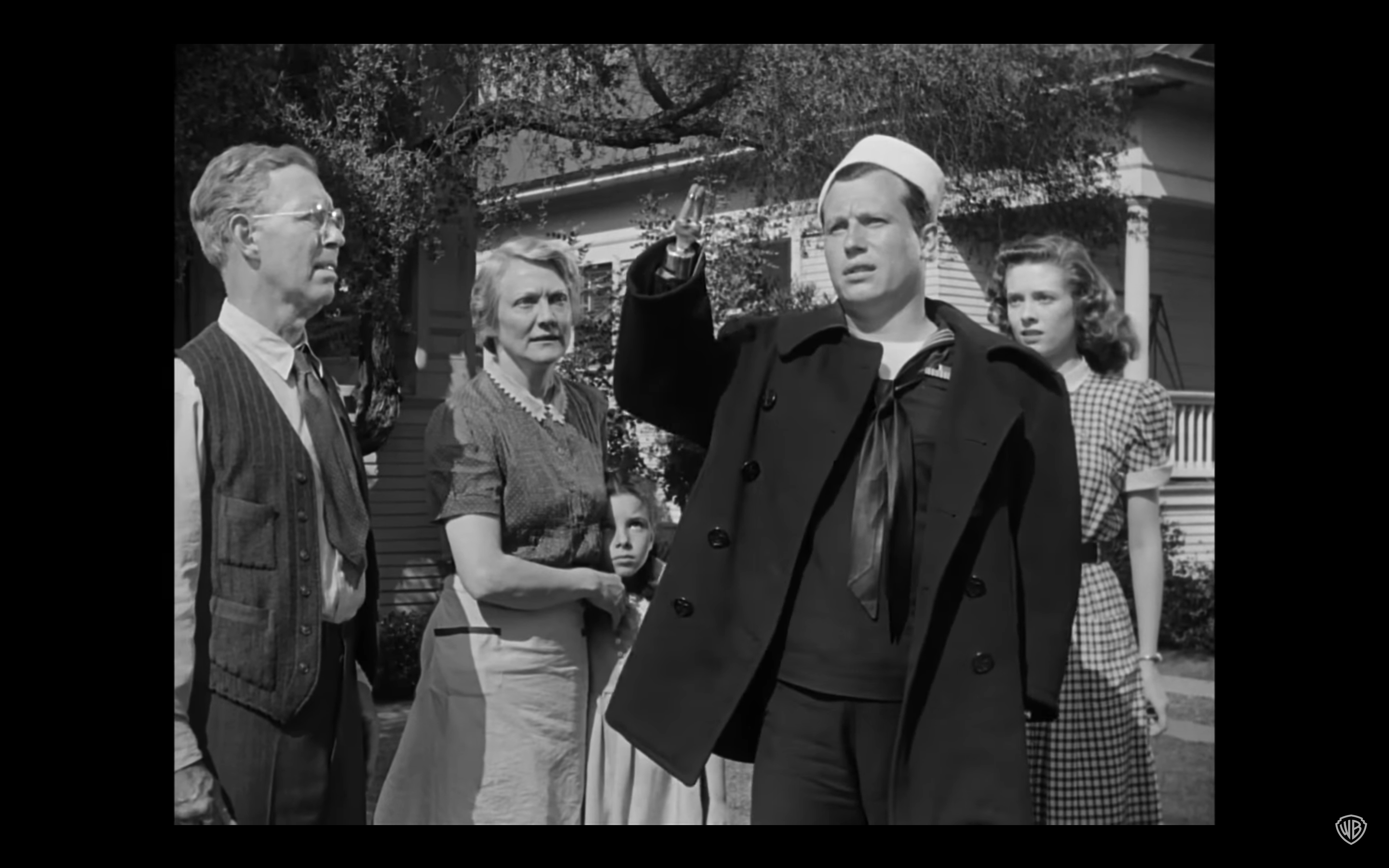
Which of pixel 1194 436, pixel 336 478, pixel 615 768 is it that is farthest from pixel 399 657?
pixel 1194 436

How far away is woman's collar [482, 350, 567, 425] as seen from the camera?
13.3 feet

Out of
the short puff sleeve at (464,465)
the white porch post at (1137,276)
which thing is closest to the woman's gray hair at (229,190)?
the short puff sleeve at (464,465)

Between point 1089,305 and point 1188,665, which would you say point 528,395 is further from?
point 1188,665

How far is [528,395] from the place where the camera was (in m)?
4.07

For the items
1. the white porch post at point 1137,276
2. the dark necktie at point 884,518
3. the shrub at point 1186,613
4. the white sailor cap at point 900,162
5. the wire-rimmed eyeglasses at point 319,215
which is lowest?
the shrub at point 1186,613

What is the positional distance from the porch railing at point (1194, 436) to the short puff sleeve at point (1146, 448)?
10.4 m

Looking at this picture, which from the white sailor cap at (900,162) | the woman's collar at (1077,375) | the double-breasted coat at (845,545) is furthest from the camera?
the woman's collar at (1077,375)

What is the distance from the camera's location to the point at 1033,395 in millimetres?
3205

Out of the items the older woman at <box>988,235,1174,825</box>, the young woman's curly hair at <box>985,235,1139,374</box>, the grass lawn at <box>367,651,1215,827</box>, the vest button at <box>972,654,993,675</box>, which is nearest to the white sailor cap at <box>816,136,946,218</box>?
the vest button at <box>972,654,993,675</box>

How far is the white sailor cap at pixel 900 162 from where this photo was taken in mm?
3232

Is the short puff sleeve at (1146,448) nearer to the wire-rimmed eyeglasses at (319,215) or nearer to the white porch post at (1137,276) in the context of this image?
the wire-rimmed eyeglasses at (319,215)

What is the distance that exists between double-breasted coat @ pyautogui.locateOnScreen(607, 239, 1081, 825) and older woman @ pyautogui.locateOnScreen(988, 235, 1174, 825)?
3.26 feet

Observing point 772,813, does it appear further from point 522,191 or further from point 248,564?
point 522,191

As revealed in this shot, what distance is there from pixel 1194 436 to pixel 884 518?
13249 millimetres
